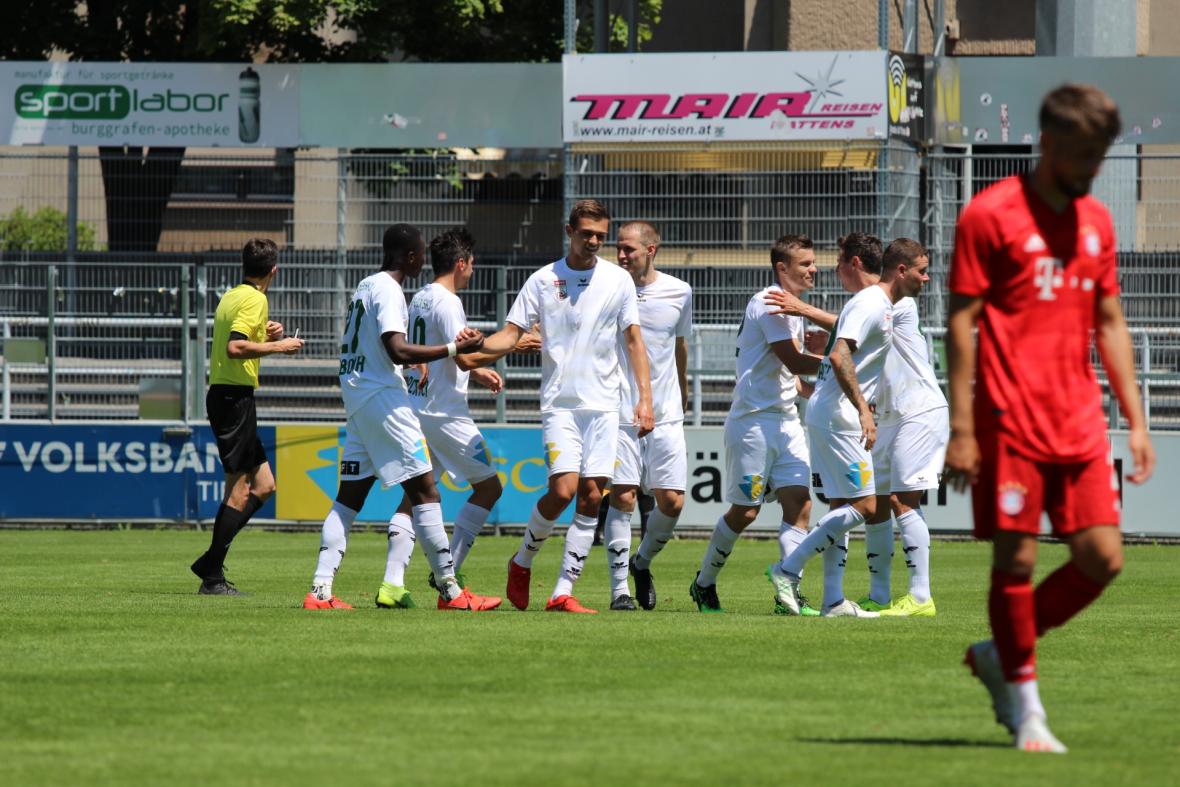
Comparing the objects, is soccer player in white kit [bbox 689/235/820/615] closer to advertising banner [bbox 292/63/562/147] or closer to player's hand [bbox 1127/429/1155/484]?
player's hand [bbox 1127/429/1155/484]

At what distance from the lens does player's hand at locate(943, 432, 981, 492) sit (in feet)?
20.3

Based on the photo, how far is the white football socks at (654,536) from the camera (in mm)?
11742

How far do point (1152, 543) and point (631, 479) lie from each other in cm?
884

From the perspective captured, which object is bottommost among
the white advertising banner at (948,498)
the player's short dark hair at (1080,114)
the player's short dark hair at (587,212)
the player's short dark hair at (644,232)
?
the white advertising banner at (948,498)

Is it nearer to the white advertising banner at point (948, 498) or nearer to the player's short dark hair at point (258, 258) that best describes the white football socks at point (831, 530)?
the player's short dark hair at point (258, 258)

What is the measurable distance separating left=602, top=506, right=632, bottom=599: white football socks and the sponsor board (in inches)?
290

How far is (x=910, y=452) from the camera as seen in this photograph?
36.9ft

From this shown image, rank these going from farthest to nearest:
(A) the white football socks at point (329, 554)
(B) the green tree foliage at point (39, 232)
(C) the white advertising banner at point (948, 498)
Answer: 1. (B) the green tree foliage at point (39, 232)
2. (C) the white advertising banner at point (948, 498)
3. (A) the white football socks at point (329, 554)

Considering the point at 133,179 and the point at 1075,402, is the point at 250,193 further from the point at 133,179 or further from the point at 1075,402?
the point at 1075,402

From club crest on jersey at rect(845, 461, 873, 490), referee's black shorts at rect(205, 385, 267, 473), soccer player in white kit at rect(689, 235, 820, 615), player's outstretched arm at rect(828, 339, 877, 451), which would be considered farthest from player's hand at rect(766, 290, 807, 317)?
referee's black shorts at rect(205, 385, 267, 473)

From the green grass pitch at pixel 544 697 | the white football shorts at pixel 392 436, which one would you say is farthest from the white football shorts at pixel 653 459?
the white football shorts at pixel 392 436

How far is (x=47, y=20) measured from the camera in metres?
32.2

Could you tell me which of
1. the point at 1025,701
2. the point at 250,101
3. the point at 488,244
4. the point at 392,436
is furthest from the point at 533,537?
the point at 250,101

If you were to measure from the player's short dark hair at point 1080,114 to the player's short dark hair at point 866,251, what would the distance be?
188 inches
